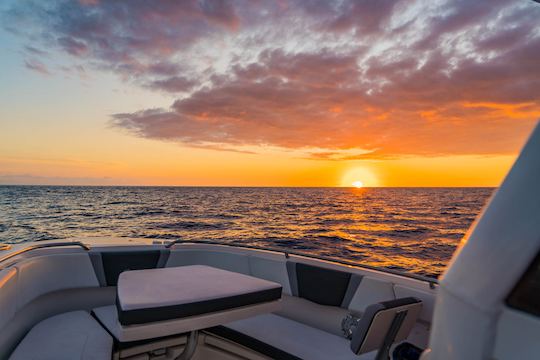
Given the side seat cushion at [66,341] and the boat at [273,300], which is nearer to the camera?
the boat at [273,300]

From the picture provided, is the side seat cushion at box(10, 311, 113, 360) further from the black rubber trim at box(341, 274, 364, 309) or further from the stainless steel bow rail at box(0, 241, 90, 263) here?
the black rubber trim at box(341, 274, 364, 309)

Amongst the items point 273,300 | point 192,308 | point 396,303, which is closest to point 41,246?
point 192,308

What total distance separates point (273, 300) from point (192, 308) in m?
0.58

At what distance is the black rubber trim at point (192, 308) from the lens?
1614 mm

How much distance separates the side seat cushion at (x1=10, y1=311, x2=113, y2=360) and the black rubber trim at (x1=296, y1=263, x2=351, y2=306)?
1716 millimetres

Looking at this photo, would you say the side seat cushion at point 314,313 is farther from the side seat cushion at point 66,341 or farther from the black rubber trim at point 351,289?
the side seat cushion at point 66,341

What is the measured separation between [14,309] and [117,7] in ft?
22.0

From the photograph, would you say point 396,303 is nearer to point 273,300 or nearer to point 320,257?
point 273,300

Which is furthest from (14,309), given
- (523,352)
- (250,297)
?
(523,352)

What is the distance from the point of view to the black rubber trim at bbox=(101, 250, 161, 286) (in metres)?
3.50

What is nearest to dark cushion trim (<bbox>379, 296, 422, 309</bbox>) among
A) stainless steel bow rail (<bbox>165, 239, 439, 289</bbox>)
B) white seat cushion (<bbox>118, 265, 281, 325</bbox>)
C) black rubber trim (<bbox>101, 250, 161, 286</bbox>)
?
stainless steel bow rail (<bbox>165, 239, 439, 289</bbox>)

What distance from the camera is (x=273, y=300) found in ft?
7.03

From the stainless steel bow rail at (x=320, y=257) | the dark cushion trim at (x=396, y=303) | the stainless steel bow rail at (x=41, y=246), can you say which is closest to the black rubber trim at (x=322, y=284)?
the stainless steel bow rail at (x=320, y=257)

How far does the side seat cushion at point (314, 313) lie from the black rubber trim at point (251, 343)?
0.57 meters
